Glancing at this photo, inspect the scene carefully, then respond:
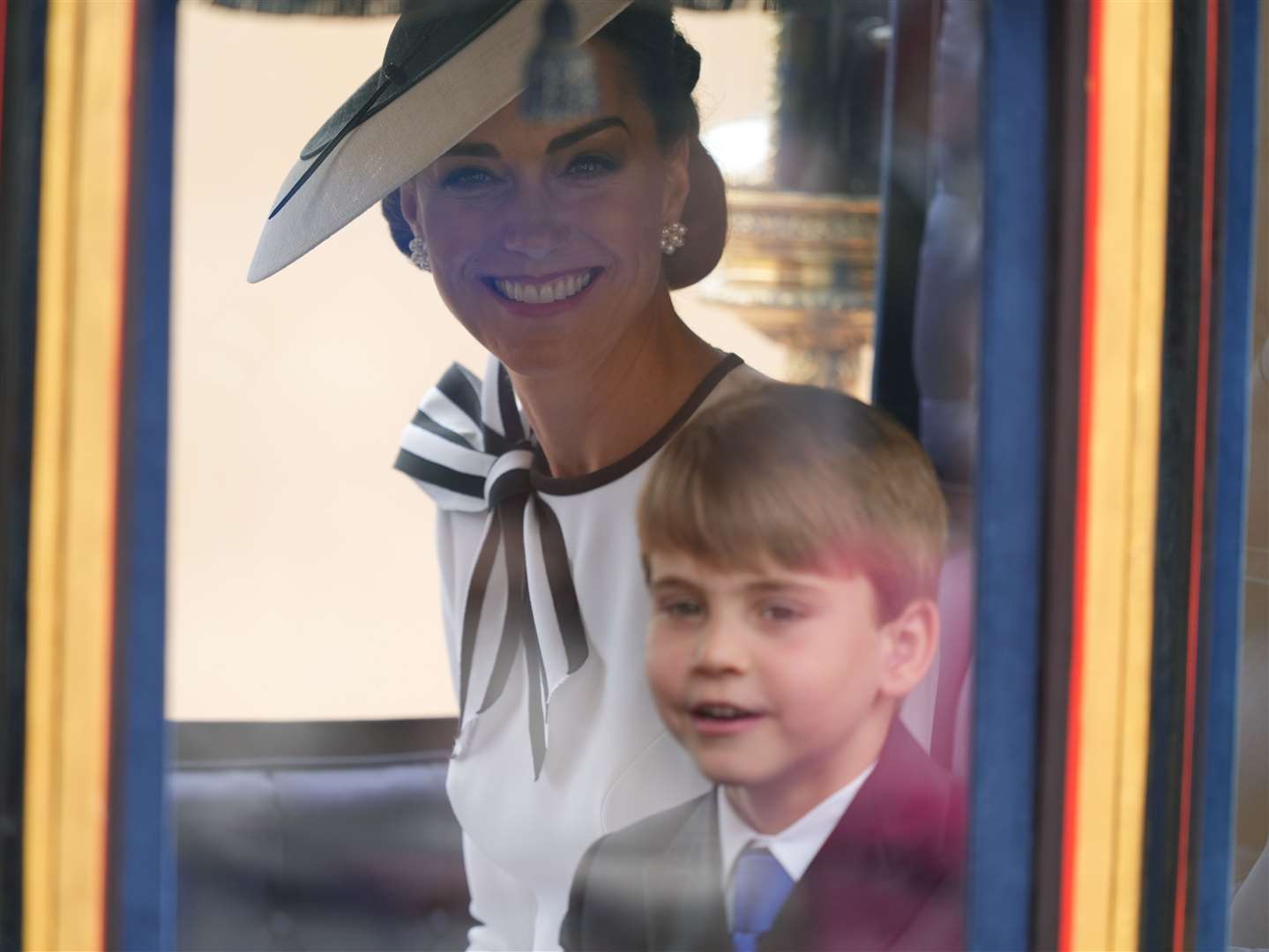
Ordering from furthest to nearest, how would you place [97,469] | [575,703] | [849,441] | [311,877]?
[311,877]
[575,703]
[849,441]
[97,469]

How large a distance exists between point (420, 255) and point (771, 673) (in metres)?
0.59

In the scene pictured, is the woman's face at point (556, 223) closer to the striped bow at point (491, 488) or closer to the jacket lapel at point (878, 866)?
the striped bow at point (491, 488)

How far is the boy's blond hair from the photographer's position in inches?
48.8

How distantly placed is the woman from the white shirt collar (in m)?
0.05

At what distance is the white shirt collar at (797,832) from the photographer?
129 cm

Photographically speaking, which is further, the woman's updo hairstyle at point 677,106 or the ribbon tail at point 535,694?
the ribbon tail at point 535,694

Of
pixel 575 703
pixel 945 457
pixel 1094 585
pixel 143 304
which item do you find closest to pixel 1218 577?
pixel 1094 585

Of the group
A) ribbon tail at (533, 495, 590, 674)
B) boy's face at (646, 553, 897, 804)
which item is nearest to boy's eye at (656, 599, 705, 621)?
boy's face at (646, 553, 897, 804)

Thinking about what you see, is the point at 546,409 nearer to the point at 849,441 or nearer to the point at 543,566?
the point at 543,566

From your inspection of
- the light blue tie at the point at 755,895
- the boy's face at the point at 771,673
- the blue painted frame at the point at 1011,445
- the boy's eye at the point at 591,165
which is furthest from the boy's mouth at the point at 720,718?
the boy's eye at the point at 591,165

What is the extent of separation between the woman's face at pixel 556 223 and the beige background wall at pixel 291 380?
2.1 inches

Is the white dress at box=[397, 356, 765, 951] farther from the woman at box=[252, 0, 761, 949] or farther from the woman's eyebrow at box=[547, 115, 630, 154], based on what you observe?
the woman's eyebrow at box=[547, 115, 630, 154]

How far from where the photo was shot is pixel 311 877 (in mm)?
1558

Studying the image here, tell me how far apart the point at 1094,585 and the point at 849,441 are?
10.7 inches
